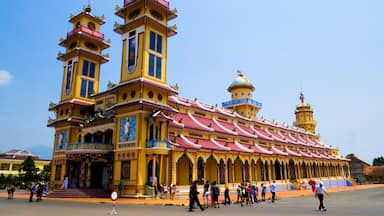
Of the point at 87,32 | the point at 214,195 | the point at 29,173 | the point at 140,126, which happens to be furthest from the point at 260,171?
the point at 29,173

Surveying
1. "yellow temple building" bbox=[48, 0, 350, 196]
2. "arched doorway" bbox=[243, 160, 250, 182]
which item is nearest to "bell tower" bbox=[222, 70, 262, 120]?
"yellow temple building" bbox=[48, 0, 350, 196]

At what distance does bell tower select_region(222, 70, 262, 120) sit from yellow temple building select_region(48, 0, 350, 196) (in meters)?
10.6

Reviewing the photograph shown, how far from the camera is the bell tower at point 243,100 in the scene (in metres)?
60.0

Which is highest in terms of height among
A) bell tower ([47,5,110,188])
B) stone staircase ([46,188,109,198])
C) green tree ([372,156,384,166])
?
bell tower ([47,5,110,188])

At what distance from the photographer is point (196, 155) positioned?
3256 centimetres

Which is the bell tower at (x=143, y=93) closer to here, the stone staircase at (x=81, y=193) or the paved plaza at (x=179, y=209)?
the stone staircase at (x=81, y=193)

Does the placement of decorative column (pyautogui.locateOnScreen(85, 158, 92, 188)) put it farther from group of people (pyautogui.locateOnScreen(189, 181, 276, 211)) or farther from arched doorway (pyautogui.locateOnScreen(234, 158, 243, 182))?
arched doorway (pyautogui.locateOnScreen(234, 158, 243, 182))

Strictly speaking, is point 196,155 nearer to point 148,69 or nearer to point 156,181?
point 156,181

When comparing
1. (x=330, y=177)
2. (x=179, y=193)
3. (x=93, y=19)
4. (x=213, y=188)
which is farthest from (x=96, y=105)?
(x=330, y=177)

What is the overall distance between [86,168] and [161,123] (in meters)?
10.6

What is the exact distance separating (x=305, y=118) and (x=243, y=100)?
28.2 meters

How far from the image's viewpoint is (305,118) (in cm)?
7894

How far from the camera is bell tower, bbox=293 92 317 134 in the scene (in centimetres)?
7800

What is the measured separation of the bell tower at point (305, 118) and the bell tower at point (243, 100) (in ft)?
75.3
